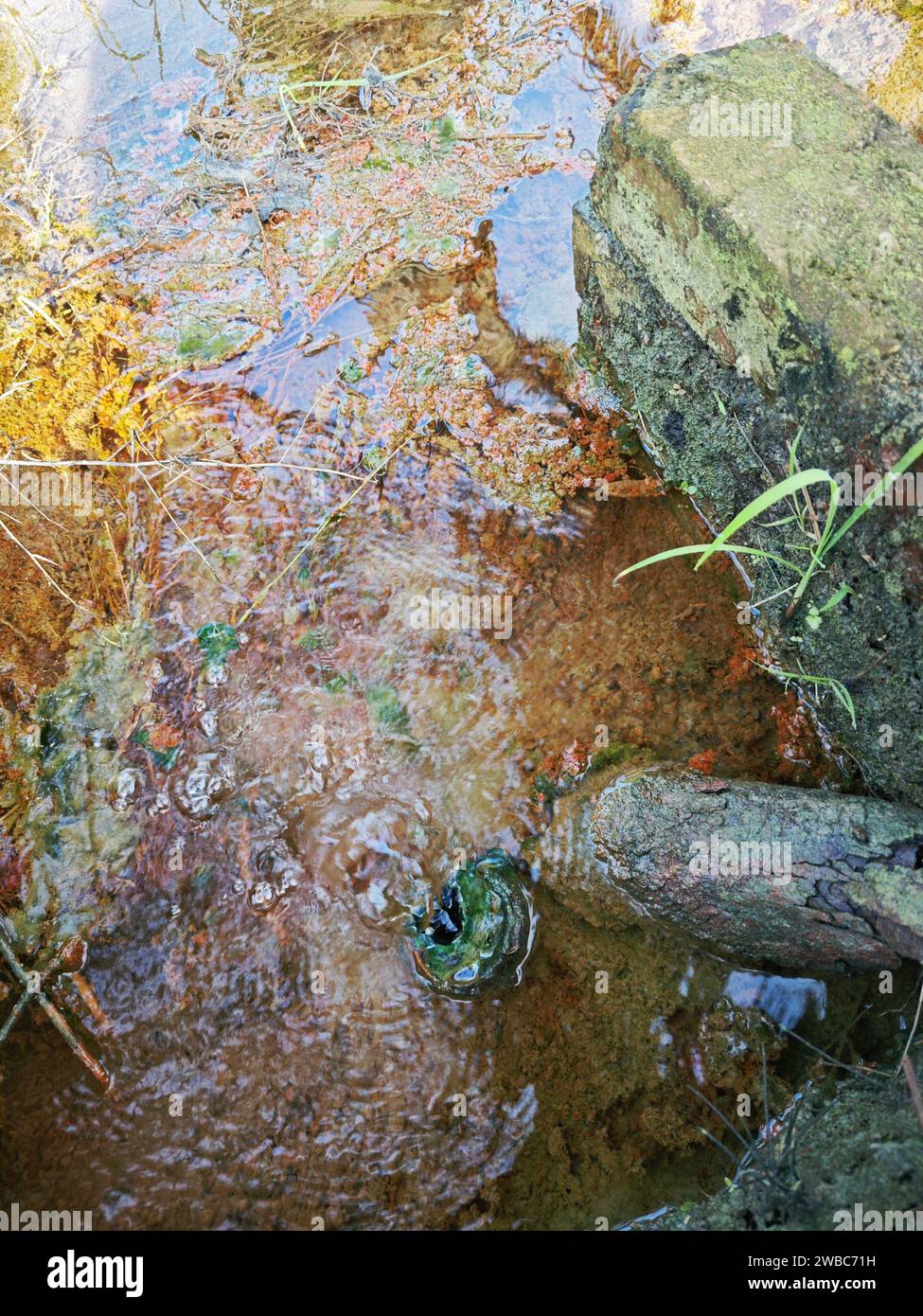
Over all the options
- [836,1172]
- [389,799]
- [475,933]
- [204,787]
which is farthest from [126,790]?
[836,1172]

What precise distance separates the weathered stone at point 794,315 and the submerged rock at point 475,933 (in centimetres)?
113

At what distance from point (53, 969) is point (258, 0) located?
14.7 feet

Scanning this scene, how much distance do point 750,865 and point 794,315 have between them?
143 cm

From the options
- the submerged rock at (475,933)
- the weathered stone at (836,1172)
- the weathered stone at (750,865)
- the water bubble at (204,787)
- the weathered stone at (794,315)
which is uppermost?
the weathered stone at (794,315)

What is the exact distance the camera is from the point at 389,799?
255 centimetres

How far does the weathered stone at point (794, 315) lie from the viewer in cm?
189

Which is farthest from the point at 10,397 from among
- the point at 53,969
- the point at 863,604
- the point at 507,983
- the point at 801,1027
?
the point at 801,1027

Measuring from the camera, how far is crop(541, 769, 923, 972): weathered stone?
6.00ft

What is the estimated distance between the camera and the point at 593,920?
7.73 feet

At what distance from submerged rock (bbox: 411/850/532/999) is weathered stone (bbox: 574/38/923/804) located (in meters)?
1.13

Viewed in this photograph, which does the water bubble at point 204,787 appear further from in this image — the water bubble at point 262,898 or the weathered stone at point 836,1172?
the weathered stone at point 836,1172

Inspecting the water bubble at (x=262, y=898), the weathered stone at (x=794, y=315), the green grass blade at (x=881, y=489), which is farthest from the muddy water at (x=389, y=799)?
the green grass blade at (x=881, y=489)

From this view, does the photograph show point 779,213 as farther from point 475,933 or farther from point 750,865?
point 475,933
